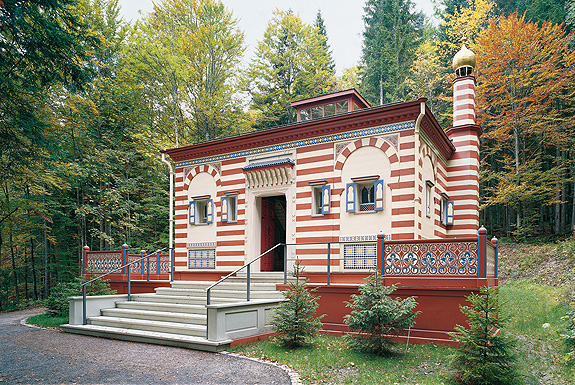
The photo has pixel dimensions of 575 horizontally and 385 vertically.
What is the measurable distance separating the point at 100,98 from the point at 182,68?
522 centimetres

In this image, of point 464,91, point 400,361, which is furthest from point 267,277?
point 464,91

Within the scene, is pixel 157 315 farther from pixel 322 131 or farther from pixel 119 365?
pixel 322 131

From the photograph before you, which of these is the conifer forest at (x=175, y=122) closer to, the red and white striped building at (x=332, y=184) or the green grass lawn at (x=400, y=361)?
the red and white striped building at (x=332, y=184)

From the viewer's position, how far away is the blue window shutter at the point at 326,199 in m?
13.2

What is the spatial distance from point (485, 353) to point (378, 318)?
2.25m

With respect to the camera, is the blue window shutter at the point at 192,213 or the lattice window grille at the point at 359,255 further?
the blue window shutter at the point at 192,213

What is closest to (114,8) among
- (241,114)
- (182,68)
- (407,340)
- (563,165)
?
(182,68)

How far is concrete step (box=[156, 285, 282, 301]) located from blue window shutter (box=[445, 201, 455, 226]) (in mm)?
7778

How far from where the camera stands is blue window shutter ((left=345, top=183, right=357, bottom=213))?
12.7 m

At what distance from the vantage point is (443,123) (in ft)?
102

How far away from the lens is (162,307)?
40.2 ft

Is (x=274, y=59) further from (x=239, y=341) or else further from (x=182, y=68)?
(x=239, y=341)

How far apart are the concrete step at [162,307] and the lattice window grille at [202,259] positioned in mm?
3062

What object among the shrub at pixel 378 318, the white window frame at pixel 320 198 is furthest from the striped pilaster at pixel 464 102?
the shrub at pixel 378 318
